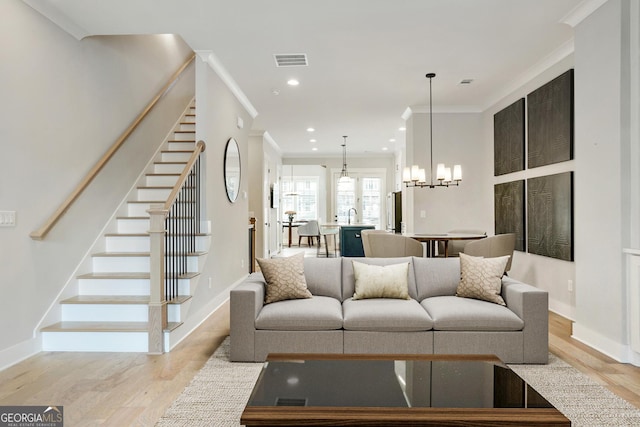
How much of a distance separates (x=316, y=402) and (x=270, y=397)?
0.70 ft

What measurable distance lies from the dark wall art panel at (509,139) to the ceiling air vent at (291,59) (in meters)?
2.83

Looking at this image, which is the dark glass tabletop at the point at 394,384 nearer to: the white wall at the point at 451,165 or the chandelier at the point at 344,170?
the white wall at the point at 451,165

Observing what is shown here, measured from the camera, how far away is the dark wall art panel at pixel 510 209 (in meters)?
5.25

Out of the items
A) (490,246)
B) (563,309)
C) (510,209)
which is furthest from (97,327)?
(510,209)

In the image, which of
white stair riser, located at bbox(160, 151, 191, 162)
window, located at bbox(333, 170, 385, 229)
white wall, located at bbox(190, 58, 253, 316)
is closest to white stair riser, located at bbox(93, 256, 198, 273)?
white wall, located at bbox(190, 58, 253, 316)

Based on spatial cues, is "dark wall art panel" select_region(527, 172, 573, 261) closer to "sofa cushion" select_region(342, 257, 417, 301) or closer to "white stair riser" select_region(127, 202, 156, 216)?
"sofa cushion" select_region(342, 257, 417, 301)

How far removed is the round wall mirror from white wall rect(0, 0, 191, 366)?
1189 millimetres

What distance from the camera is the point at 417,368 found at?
2.19 meters

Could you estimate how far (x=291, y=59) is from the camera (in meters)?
4.59

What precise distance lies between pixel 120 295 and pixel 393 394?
120 inches

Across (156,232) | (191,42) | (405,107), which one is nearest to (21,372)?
(156,232)

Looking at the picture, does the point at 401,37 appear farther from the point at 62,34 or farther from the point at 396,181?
the point at 396,181

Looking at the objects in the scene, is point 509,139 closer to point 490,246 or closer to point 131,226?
point 490,246

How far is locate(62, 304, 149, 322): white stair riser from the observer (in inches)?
143
